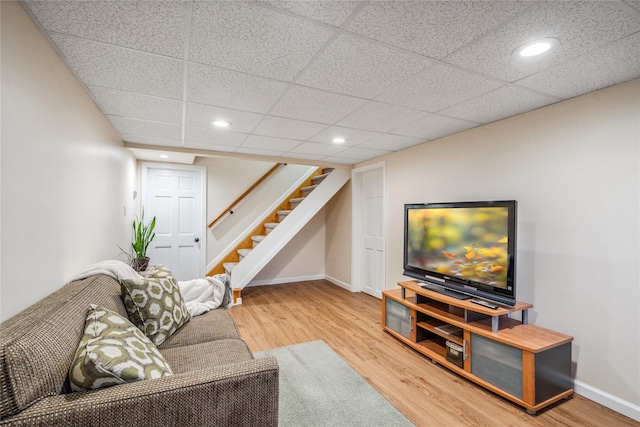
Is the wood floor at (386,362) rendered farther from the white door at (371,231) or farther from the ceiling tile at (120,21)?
the ceiling tile at (120,21)

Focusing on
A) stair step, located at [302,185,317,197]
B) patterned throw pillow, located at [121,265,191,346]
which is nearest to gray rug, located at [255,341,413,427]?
patterned throw pillow, located at [121,265,191,346]

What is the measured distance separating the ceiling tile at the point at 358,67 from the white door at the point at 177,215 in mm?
3652

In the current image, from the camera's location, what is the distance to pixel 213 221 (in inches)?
197

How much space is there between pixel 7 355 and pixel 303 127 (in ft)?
8.00

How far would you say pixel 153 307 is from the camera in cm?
181

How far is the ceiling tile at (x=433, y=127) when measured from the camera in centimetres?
259

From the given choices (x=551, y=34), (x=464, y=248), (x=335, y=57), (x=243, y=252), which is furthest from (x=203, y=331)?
(x=243, y=252)

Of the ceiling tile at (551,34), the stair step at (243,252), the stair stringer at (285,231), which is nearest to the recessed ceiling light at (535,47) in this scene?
the ceiling tile at (551,34)

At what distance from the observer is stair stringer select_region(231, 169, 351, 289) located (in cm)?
426

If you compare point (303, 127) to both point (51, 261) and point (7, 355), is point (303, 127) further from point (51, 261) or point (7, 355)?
point (7, 355)

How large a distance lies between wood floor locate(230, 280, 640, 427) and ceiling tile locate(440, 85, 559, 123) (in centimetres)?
212

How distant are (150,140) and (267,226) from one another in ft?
7.47

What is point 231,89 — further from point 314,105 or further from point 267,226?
point 267,226

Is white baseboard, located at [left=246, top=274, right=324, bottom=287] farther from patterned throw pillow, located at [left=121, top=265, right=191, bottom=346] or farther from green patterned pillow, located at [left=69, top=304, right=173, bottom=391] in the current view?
green patterned pillow, located at [left=69, top=304, right=173, bottom=391]
